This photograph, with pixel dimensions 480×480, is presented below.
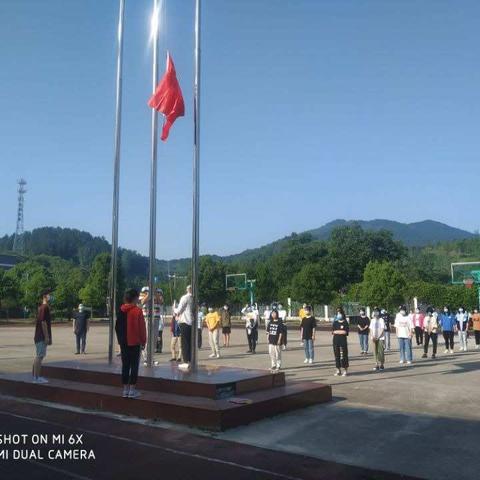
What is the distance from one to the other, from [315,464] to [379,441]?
4.69 ft

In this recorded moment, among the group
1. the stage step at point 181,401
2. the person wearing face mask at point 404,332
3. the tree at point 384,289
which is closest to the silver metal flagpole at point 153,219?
the stage step at point 181,401

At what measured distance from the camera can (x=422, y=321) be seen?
2048 centimetres

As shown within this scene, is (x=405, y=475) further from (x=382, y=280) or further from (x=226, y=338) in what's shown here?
(x=382, y=280)

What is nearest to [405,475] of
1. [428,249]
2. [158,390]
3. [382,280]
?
[158,390]

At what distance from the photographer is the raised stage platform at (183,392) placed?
8.31 m

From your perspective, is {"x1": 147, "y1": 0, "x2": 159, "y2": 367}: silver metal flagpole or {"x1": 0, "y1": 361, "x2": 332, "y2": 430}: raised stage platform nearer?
{"x1": 0, "y1": 361, "x2": 332, "y2": 430}: raised stage platform

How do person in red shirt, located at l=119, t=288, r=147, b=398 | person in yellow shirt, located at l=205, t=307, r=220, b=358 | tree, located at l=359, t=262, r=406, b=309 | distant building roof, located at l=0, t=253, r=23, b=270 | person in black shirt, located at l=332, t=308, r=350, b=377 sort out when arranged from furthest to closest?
distant building roof, located at l=0, t=253, r=23, b=270
tree, located at l=359, t=262, r=406, b=309
person in yellow shirt, located at l=205, t=307, r=220, b=358
person in black shirt, located at l=332, t=308, r=350, b=377
person in red shirt, located at l=119, t=288, r=147, b=398

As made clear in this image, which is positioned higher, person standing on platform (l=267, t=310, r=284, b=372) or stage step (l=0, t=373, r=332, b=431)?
person standing on platform (l=267, t=310, r=284, b=372)

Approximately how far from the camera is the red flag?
11.7 meters

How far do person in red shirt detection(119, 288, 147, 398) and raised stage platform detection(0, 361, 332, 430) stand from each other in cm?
42

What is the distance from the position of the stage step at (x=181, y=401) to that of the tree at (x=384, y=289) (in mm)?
43739

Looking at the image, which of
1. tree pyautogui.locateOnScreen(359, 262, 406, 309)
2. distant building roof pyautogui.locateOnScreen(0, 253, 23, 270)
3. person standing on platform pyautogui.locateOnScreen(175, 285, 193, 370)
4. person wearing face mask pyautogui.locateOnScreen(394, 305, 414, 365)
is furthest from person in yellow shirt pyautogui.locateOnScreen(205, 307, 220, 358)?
distant building roof pyautogui.locateOnScreen(0, 253, 23, 270)

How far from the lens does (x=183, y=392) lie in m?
9.38

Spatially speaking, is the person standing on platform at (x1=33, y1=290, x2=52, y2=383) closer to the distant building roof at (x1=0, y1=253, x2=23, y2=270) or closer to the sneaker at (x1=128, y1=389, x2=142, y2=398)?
the sneaker at (x1=128, y1=389, x2=142, y2=398)
